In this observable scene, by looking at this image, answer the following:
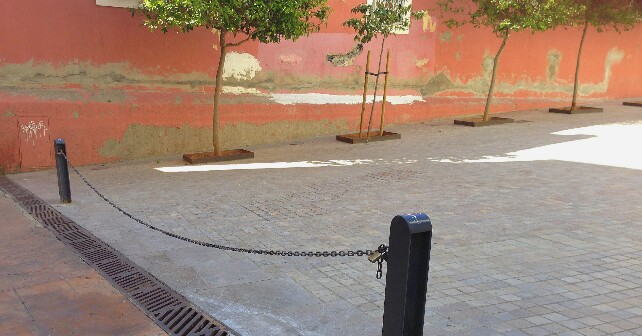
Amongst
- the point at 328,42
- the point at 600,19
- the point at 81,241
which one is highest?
the point at 600,19

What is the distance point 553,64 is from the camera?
16.9 m

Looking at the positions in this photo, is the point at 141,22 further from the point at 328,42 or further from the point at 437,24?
the point at 437,24

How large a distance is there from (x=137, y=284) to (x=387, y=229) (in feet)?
8.84

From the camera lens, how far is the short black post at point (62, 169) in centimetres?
724

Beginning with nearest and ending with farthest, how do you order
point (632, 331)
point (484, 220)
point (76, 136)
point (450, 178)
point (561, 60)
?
point (632, 331) → point (484, 220) → point (450, 178) → point (76, 136) → point (561, 60)

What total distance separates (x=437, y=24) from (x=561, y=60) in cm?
470

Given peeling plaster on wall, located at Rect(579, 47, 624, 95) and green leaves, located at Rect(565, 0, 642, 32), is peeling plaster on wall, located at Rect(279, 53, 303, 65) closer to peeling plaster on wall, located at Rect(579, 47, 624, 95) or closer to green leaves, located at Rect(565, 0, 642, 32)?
green leaves, located at Rect(565, 0, 642, 32)

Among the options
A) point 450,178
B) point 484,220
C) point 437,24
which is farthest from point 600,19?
point 484,220

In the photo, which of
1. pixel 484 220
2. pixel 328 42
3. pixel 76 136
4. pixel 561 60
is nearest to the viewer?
pixel 484 220

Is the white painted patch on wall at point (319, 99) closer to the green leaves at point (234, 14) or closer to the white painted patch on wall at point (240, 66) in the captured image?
the white painted patch on wall at point (240, 66)

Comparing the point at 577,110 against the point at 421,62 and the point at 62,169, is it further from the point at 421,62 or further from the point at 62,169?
the point at 62,169

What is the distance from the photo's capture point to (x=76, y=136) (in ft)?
34.1

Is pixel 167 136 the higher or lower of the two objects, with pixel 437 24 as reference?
lower

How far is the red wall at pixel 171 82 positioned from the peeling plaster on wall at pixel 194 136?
0.07 feet
